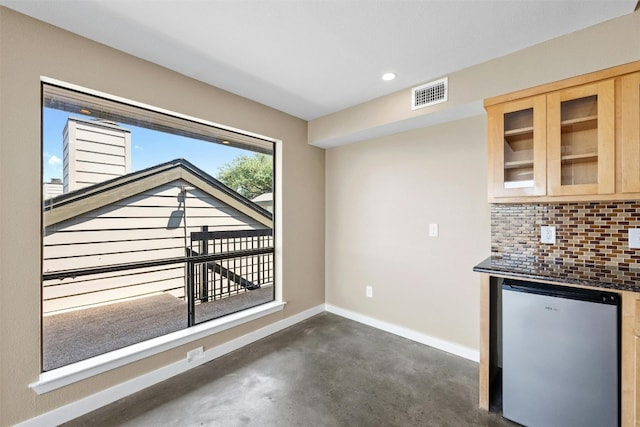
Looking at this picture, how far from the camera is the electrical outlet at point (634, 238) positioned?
5.94 feet

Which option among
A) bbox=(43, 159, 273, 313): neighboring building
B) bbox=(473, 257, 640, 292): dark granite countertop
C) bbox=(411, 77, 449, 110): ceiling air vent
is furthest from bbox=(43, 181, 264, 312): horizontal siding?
bbox=(473, 257, 640, 292): dark granite countertop

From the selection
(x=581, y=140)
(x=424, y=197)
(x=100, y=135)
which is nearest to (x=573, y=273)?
(x=581, y=140)

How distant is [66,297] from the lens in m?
1.93

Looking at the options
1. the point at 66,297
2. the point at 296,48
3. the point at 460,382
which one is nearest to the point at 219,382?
the point at 66,297

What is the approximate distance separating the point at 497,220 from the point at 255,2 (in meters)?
2.48

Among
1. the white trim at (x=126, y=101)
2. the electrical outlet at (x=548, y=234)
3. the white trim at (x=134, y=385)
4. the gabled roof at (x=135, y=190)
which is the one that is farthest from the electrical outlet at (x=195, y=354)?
the electrical outlet at (x=548, y=234)

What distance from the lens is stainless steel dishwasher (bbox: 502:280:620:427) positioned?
1499mm

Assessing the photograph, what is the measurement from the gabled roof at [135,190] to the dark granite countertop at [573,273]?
95.8 inches

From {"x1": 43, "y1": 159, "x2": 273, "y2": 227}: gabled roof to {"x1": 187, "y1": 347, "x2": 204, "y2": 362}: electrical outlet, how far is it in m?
1.43

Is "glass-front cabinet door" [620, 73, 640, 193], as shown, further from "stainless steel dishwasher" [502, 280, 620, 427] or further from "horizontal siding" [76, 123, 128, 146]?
"horizontal siding" [76, 123, 128, 146]

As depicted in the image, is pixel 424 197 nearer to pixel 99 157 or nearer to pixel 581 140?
pixel 581 140

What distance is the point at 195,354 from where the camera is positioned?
95.7 inches

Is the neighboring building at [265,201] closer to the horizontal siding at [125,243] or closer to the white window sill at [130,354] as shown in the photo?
the horizontal siding at [125,243]

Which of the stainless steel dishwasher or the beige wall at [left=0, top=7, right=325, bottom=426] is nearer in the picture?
the stainless steel dishwasher
